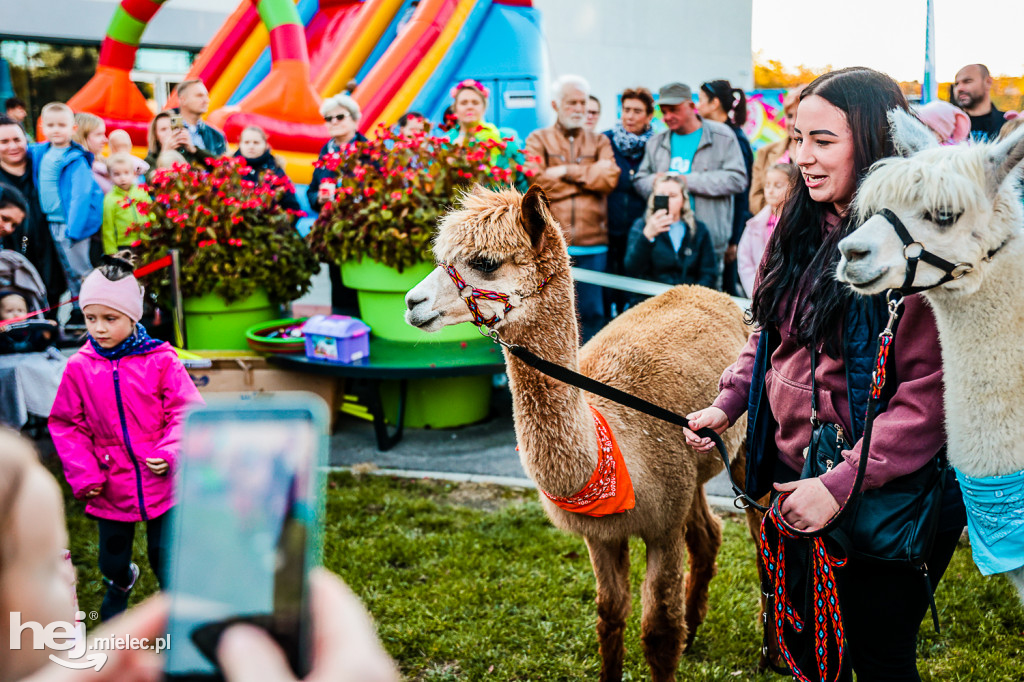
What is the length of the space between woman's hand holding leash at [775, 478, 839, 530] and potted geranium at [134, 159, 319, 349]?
4.29 m

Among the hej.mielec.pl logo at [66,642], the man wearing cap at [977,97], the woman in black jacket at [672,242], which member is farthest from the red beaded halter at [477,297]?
the man wearing cap at [977,97]

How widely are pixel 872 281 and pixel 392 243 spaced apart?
12.2 feet

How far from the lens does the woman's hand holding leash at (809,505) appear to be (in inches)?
67.4

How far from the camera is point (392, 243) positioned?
493 cm

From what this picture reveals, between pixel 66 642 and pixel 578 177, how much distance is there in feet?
17.4

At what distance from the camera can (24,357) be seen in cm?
413

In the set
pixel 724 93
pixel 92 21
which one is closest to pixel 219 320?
pixel 724 93

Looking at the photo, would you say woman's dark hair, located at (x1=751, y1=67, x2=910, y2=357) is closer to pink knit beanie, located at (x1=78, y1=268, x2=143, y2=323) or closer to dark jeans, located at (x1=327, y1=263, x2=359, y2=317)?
pink knit beanie, located at (x1=78, y1=268, x2=143, y2=323)

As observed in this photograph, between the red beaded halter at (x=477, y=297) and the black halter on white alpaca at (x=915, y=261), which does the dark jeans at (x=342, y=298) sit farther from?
the black halter on white alpaca at (x=915, y=261)

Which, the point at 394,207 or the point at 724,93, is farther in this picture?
the point at 724,93

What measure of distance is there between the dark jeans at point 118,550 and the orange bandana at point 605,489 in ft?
4.91

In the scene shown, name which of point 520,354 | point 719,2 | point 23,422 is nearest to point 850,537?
point 520,354

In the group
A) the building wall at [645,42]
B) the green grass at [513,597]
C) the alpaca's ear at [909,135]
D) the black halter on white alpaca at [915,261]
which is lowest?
the green grass at [513,597]

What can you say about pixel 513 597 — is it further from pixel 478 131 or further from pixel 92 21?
pixel 92 21
